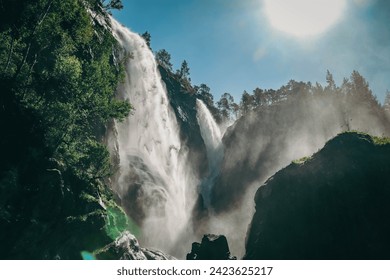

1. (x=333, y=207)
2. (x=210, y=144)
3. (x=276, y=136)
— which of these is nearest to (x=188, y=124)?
(x=210, y=144)

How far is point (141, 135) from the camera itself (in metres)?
51.9

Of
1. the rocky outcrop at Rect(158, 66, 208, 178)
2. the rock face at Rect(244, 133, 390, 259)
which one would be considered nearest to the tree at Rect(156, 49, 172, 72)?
the rocky outcrop at Rect(158, 66, 208, 178)

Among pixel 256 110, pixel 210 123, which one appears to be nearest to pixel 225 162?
pixel 210 123

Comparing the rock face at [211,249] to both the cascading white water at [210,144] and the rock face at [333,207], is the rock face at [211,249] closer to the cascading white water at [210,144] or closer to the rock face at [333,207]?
the rock face at [333,207]

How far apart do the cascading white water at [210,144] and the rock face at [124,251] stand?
1192 inches

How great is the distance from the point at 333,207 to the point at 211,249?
1209cm

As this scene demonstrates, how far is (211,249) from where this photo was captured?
107 feet

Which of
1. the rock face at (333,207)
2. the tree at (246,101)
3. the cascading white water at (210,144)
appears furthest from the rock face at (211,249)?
the tree at (246,101)

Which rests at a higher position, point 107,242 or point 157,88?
point 157,88

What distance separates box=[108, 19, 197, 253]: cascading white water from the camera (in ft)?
149

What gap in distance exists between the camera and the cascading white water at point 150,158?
4528 cm

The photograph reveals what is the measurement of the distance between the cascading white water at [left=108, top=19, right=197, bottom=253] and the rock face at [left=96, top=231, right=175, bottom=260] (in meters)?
14.4

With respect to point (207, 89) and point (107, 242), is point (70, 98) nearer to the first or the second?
point (107, 242)
